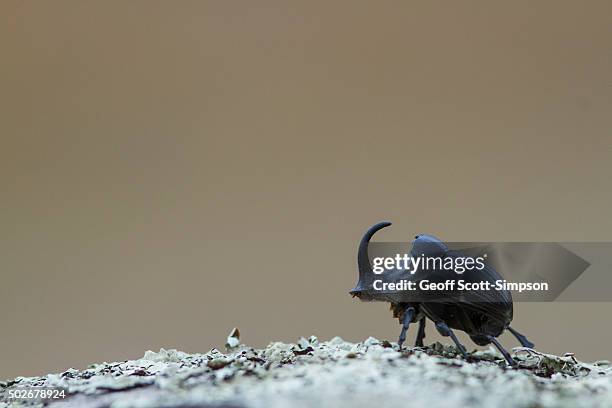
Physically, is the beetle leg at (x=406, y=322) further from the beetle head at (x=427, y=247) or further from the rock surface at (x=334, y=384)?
the beetle head at (x=427, y=247)

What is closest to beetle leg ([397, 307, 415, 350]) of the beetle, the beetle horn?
the beetle

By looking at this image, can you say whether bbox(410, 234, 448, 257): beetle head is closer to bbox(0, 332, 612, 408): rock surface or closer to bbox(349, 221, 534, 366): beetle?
bbox(349, 221, 534, 366): beetle

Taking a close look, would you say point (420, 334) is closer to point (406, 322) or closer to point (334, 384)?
point (406, 322)

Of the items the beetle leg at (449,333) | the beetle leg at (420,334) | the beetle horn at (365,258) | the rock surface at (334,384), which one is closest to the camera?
the rock surface at (334,384)

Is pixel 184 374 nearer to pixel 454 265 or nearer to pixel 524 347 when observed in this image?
pixel 454 265

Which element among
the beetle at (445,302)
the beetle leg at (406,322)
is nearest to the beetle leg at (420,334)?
the beetle at (445,302)

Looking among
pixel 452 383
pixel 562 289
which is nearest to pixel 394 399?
pixel 452 383
